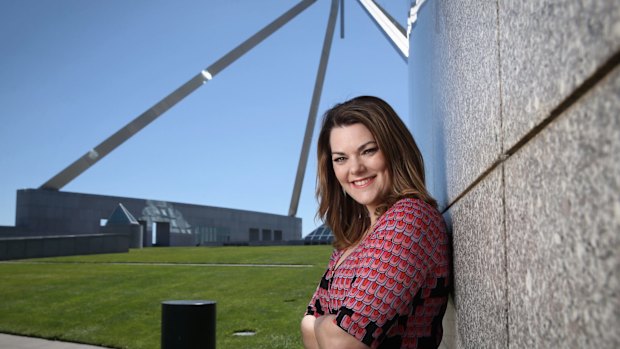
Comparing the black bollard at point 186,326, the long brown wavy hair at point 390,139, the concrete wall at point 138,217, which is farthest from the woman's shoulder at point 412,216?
the concrete wall at point 138,217

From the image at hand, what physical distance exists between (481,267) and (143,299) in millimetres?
7830

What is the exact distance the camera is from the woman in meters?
1.76

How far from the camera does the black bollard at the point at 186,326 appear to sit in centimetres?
354

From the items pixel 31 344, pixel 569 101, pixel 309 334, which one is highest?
pixel 569 101

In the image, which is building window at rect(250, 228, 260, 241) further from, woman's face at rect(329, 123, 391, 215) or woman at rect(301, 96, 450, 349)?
woman's face at rect(329, 123, 391, 215)

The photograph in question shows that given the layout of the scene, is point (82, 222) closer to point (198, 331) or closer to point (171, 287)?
point (171, 287)

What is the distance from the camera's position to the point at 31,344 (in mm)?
6027

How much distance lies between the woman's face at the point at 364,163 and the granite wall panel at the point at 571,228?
124cm

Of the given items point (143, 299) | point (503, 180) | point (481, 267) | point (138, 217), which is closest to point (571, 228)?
point (503, 180)

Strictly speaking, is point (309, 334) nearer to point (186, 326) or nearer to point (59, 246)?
point (186, 326)

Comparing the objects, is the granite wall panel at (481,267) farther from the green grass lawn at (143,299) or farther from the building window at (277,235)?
the building window at (277,235)

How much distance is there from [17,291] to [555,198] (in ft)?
34.1

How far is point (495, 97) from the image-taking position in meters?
1.23

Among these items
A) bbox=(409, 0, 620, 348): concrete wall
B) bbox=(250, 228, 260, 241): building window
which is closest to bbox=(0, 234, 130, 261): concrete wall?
bbox=(409, 0, 620, 348): concrete wall
